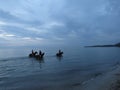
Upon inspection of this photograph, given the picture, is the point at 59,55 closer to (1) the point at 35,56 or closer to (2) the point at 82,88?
(1) the point at 35,56

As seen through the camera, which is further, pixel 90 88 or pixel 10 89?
pixel 10 89

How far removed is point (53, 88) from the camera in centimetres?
1684

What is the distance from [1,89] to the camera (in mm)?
17266

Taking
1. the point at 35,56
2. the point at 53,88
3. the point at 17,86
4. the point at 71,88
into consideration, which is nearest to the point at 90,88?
the point at 71,88

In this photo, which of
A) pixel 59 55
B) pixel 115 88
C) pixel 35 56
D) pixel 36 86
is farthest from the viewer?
pixel 59 55

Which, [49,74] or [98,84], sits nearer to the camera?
[98,84]

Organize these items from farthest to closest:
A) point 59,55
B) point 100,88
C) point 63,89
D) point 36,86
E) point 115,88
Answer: point 59,55 < point 36,86 < point 63,89 < point 100,88 < point 115,88

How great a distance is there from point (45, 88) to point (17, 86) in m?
3.18

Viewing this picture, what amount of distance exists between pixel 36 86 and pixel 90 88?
561 centimetres

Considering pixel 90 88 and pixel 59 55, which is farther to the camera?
pixel 59 55

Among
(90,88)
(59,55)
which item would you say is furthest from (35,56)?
(90,88)

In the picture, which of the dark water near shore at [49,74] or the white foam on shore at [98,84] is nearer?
the white foam on shore at [98,84]

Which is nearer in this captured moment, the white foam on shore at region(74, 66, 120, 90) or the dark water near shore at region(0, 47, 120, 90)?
the white foam on shore at region(74, 66, 120, 90)

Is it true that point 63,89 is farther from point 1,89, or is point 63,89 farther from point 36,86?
point 1,89
